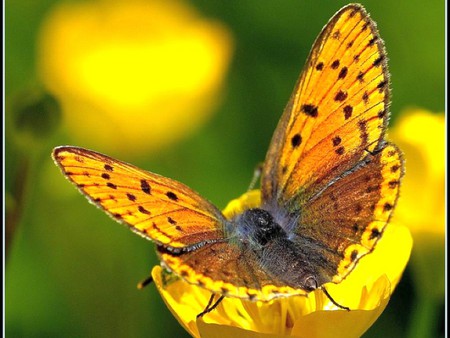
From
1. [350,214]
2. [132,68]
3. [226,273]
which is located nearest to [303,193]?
[350,214]

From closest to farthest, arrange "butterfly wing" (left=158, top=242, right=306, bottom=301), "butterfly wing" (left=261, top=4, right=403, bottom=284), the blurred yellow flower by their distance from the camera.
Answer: "butterfly wing" (left=158, top=242, right=306, bottom=301) < "butterfly wing" (left=261, top=4, right=403, bottom=284) < the blurred yellow flower

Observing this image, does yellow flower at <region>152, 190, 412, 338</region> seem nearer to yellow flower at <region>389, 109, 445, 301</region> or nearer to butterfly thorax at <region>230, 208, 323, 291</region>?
butterfly thorax at <region>230, 208, 323, 291</region>

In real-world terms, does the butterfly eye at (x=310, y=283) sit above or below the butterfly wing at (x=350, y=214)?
below

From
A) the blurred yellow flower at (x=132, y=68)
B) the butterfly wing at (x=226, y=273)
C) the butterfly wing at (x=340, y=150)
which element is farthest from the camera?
the blurred yellow flower at (x=132, y=68)

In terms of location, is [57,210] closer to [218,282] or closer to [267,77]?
[267,77]

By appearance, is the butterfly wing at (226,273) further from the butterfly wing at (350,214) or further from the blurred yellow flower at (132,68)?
the blurred yellow flower at (132,68)

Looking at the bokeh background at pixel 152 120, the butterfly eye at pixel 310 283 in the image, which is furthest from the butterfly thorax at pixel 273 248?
the bokeh background at pixel 152 120

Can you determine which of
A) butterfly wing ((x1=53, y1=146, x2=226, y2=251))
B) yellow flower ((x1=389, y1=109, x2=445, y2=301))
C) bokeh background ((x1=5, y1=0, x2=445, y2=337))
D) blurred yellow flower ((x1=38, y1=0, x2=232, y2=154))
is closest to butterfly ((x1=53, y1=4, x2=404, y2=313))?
butterfly wing ((x1=53, y1=146, x2=226, y2=251))
